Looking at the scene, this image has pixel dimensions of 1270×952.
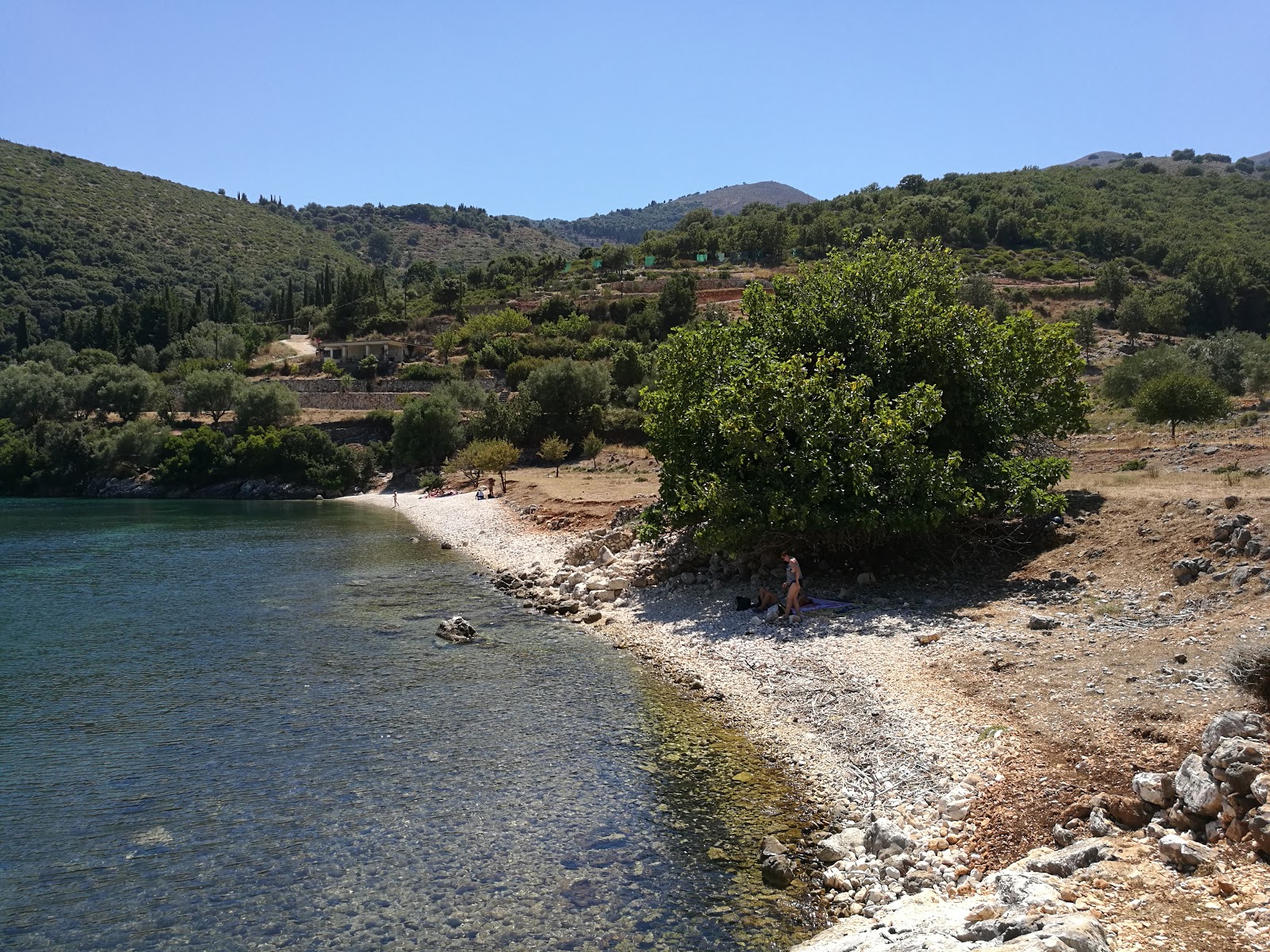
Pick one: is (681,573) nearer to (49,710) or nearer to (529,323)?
(49,710)

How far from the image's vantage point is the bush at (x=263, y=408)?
272ft

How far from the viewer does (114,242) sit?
513 feet

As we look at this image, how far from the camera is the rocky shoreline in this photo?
8375 mm

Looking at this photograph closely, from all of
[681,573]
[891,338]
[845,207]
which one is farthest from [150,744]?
[845,207]

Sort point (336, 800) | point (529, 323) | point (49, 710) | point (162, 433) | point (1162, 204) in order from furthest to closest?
point (1162, 204) < point (529, 323) < point (162, 433) < point (49, 710) < point (336, 800)

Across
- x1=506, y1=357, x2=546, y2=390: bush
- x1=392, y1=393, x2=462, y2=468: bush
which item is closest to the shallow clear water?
x1=392, y1=393, x2=462, y2=468: bush

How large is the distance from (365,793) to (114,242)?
17150 centimetres

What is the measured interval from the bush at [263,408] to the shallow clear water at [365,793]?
5902 cm

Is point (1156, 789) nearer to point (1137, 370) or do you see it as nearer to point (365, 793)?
point (365, 793)

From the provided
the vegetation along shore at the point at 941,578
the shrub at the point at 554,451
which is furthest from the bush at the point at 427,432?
the shrub at the point at 554,451

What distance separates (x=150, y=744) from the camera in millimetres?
16109

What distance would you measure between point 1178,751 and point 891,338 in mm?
15148

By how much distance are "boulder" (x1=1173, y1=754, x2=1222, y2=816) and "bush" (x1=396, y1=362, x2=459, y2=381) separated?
88875 mm

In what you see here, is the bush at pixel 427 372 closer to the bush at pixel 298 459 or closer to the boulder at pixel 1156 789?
the bush at pixel 298 459
